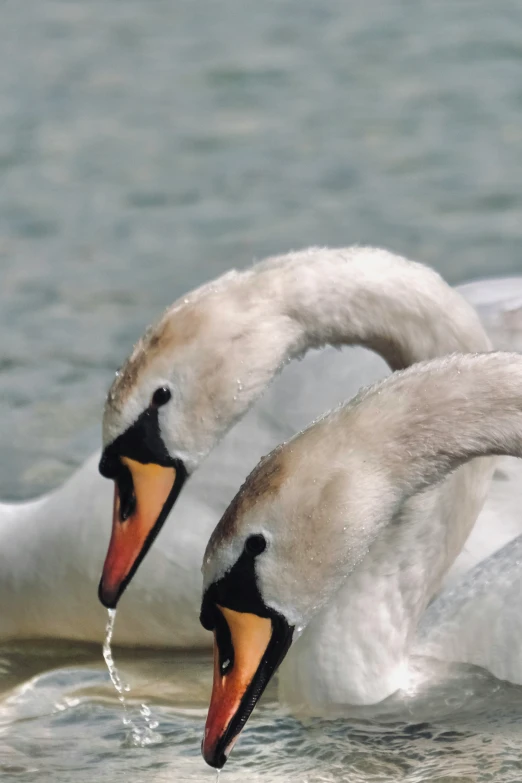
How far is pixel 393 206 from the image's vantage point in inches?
283

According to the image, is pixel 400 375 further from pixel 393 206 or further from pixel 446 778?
pixel 393 206

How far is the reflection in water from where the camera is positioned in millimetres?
3887

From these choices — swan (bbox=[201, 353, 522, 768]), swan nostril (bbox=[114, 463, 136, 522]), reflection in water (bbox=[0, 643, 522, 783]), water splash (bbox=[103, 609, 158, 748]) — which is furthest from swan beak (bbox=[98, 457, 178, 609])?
swan (bbox=[201, 353, 522, 768])

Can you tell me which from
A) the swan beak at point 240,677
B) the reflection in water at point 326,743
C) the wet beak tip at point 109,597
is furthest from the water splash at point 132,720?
the swan beak at point 240,677

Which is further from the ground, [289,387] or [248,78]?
[248,78]

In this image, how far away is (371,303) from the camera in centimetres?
414

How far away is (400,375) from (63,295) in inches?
130

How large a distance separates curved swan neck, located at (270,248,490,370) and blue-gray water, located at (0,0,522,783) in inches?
39.6

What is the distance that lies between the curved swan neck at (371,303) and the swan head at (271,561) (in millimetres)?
680

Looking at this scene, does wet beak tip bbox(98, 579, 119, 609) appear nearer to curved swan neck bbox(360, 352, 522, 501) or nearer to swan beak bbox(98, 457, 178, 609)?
swan beak bbox(98, 457, 178, 609)

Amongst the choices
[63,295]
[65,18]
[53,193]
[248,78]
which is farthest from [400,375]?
[65,18]

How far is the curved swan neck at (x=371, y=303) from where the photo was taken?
4109 mm

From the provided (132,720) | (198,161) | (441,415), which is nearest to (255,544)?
(441,415)

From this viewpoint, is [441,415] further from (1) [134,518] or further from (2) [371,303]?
(1) [134,518]
